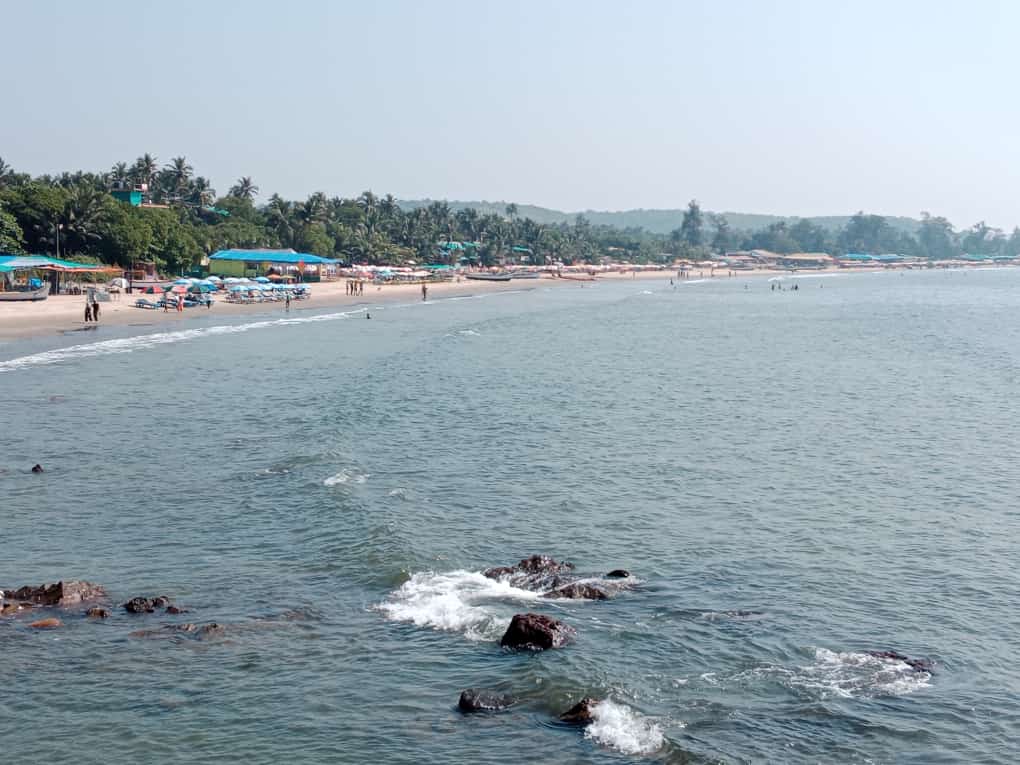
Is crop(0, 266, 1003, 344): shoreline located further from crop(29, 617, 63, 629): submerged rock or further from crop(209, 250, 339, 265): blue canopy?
crop(29, 617, 63, 629): submerged rock

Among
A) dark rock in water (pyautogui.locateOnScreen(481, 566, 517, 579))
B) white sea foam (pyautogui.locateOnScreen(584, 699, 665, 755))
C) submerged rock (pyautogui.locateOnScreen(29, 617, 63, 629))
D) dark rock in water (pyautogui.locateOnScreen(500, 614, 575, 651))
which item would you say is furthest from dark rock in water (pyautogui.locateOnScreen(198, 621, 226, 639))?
white sea foam (pyautogui.locateOnScreen(584, 699, 665, 755))

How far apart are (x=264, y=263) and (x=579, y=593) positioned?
113633 mm

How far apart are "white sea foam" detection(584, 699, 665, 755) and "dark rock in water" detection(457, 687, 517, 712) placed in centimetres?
133

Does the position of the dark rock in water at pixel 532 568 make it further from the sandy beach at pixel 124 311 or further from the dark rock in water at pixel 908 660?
the sandy beach at pixel 124 311

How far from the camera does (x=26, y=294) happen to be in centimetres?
8038

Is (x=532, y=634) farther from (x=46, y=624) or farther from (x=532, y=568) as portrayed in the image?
(x=46, y=624)

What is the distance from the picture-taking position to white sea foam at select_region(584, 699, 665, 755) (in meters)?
14.3

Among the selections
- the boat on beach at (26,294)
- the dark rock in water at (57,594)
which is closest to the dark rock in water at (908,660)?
the dark rock in water at (57,594)

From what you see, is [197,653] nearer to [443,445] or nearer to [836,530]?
[836,530]

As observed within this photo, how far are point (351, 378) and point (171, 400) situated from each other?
406 inches

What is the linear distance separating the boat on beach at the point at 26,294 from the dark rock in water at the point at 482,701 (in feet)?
242

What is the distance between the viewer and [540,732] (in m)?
14.8

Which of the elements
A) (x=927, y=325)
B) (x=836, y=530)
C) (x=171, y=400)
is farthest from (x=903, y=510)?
(x=927, y=325)

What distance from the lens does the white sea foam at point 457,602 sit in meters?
18.6
